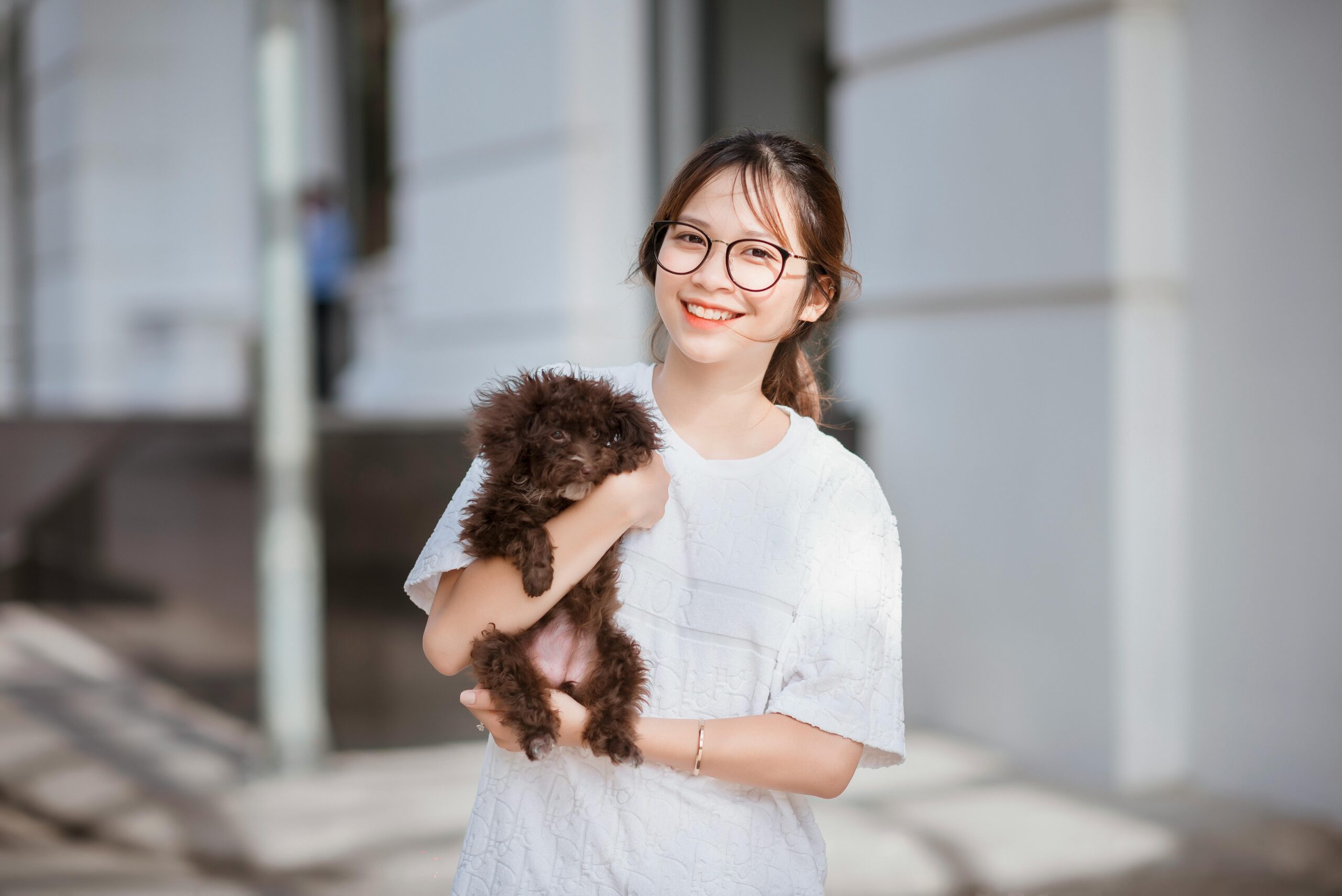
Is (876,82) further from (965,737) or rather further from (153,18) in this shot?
(153,18)

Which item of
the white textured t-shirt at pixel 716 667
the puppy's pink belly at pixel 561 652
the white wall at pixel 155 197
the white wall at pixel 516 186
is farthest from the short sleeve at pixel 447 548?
the white wall at pixel 155 197

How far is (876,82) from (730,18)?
5.26ft

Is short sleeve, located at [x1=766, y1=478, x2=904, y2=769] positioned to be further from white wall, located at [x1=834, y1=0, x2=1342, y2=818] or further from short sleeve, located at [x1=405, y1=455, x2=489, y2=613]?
white wall, located at [x1=834, y1=0, x2=1342, y2=818]

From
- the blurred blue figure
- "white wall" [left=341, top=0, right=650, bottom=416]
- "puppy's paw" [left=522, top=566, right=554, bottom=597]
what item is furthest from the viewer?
the blurred blue figure

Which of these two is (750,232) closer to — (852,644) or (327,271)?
(852,644)

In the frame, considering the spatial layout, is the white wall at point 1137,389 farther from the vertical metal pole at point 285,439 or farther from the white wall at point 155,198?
the white wall at point 155,198

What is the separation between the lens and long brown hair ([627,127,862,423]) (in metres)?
1.54

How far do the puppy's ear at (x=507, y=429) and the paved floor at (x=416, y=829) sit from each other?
7.97ft

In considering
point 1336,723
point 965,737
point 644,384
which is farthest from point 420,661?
point 644,384

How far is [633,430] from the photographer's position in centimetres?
147

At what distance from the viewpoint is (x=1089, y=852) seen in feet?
12.7

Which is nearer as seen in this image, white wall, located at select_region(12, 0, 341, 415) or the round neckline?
the round neckline

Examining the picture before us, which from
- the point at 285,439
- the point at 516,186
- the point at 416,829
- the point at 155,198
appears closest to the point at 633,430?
the point at 416,829

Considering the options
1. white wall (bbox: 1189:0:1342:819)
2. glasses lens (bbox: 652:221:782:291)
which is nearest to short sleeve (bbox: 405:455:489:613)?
glasses lens (bbox: 652:221:782:291)
